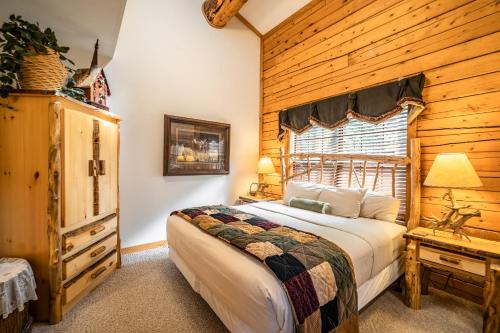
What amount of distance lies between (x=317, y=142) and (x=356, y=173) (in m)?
0.80

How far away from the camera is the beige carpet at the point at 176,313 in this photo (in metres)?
1.70

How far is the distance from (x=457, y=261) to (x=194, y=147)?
10.7 feet

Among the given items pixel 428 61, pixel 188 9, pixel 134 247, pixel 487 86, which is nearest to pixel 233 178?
pixel 134 247

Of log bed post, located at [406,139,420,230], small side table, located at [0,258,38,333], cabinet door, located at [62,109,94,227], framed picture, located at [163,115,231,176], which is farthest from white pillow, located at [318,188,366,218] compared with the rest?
small side table, located at [0,258,38,333]

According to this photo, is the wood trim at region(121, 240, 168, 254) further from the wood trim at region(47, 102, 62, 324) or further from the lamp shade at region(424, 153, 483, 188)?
the lamp shade at region(424, 153, 483, 188)

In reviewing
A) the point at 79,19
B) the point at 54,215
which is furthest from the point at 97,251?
the point at 79,19

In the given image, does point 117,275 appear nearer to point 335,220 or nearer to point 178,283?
point 178,283

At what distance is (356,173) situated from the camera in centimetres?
299

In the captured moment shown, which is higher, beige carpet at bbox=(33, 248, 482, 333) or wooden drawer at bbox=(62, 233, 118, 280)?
wooden drawer at bbox=(62, 233, 118, 280)

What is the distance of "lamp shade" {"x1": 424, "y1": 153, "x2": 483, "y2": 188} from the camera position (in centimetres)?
177

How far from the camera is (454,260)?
1747mm

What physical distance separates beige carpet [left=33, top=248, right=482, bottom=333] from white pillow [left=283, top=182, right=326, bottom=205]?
1.26 metres

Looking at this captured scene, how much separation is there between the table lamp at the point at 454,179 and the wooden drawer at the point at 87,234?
301cm

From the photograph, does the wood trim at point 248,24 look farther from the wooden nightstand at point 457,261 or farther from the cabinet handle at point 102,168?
the wooden nightstand at point 457,261
